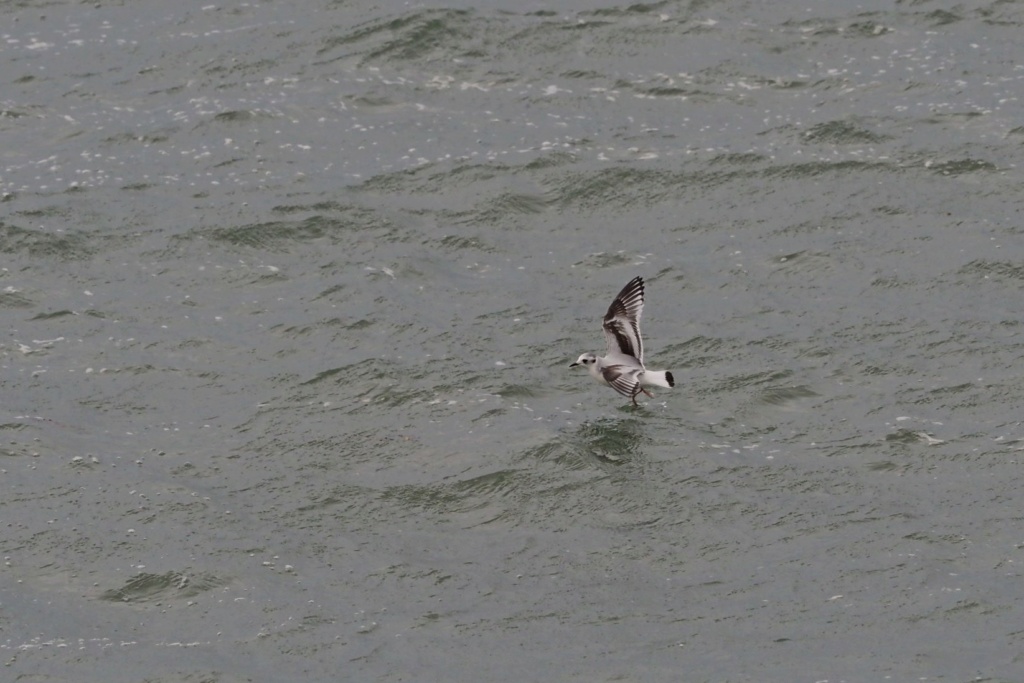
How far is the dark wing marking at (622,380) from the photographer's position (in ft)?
66.5

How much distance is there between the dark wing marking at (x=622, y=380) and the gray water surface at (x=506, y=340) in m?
0.72

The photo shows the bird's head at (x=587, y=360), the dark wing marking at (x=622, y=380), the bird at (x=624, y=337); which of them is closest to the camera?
the dark wing marking at (x=622, y=380)

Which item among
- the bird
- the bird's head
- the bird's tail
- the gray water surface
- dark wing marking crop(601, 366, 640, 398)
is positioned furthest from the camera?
the bird's head

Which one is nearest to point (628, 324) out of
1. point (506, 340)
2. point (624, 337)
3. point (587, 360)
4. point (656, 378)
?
point (624, 337)

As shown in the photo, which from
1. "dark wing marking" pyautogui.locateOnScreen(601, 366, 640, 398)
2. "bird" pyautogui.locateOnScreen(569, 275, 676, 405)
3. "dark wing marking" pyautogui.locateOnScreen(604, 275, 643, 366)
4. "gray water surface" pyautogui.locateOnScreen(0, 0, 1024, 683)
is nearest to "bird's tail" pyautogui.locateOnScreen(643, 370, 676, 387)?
"dark wing marking" pyautogui.locateOnScreen(601, 366, 640, 398)

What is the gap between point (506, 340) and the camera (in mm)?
23297

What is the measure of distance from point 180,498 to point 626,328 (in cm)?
575

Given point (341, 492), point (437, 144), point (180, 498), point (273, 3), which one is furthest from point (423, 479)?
point (273, 3)

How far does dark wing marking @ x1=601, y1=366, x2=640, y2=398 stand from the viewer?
2027 centimetres

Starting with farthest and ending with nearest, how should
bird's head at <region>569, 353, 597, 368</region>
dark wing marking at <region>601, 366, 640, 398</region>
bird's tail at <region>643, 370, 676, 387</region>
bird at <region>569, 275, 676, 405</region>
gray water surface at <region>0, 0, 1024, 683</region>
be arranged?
1. bird's head at <region>569, 353, 597, 368</region>
2. bird at <region>569, 275, 676, 405</region>
3. dark wing marking at <region>601, 366, 640, 398</region>
4. bird's tail at <region>643, 370, 676, 387</region>
5. gray water surface at <region>0, 0, 1024, 683</region>

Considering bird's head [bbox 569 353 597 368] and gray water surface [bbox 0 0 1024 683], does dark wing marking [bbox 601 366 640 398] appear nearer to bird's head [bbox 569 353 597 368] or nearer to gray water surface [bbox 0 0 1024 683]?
bird's head [bbox 569 353 597 368]

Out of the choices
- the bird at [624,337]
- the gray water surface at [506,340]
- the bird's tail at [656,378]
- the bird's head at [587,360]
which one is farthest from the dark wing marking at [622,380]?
the gray water surface at [506,340]

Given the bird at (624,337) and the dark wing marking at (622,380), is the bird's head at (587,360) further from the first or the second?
the dark wing marking at (622,380)

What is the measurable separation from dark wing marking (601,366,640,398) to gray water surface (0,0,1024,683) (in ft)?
2.37
